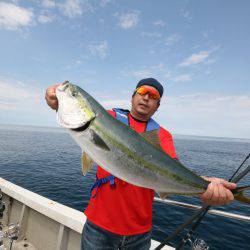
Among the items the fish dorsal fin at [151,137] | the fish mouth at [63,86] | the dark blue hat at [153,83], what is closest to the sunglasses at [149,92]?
the dark blue hat at [153,83]

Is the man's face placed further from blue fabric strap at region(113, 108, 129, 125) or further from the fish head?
the fish head

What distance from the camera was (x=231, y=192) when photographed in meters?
3.42

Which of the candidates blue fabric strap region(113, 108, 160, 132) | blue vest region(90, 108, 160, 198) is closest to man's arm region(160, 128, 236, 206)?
Result: blue vest region(90, 108, 160, 198)

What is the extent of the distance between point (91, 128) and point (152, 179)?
1124 mm

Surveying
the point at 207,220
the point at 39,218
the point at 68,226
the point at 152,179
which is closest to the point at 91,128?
the point at 152,179

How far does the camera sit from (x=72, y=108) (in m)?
3.29

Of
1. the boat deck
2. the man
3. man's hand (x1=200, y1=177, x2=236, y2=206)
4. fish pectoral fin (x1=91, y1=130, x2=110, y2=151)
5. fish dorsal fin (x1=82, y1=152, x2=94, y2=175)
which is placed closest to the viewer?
fish pectoral fin (x1=91, y1=130, x2=110, y2=151)

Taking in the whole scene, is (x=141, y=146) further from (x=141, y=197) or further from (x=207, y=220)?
(x=207, y=220)

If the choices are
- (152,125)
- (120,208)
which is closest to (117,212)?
(120,208)

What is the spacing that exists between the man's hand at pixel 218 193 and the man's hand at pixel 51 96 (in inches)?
105

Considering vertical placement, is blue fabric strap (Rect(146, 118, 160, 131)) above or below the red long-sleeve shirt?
above

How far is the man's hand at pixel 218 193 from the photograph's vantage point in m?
3.38

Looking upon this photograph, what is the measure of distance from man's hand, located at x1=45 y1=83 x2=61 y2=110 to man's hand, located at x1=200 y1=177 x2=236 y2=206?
8.72ft

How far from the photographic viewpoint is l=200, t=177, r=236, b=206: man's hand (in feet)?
11.1
